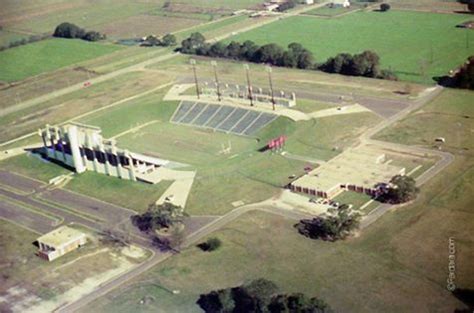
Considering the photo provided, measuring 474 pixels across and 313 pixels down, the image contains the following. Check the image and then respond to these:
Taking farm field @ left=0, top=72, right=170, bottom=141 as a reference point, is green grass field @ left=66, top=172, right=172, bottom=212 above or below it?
below

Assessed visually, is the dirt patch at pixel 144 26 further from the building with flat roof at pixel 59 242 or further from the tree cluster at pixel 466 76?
the building with flat roof at pixel 59 242

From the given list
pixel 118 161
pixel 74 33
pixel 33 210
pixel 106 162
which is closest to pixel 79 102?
pixel 106 162

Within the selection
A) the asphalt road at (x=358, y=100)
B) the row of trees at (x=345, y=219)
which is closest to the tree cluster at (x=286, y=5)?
the asphalt road at (x=358, y=100)

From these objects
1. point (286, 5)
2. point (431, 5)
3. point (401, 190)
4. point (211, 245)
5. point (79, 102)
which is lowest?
point (211, 245)

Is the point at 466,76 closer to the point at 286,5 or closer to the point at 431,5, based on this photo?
the point at 431,5

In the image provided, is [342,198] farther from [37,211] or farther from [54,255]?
[37,211]

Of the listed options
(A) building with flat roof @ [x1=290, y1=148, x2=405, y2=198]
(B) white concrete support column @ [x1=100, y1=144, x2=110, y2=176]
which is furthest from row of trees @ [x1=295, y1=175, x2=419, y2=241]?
(B) white concrete support column @ [x1=100, y1=144, x2=110, y2=176]

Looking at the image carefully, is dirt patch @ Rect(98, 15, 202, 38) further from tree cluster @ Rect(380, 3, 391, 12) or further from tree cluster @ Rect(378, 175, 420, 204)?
tree cluster @ Rect(378, 175, 420, 204)
